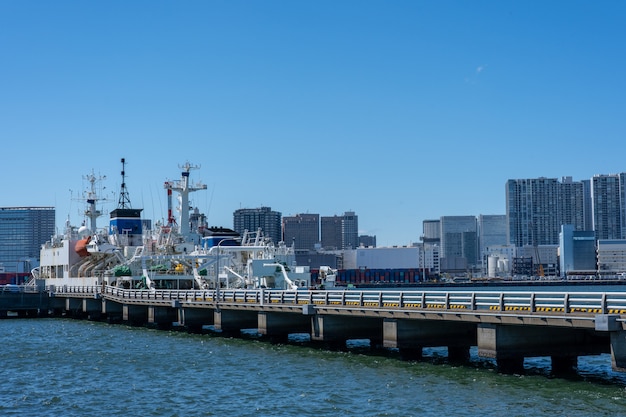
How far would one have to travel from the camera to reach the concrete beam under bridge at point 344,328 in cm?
4459

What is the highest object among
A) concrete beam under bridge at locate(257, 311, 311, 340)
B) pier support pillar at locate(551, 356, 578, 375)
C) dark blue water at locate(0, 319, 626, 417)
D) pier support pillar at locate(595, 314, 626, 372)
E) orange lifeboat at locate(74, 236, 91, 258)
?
orange lifeboat at locate(74, 236, 91, 258)

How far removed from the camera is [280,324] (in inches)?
1950

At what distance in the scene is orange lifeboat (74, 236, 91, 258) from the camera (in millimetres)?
87250

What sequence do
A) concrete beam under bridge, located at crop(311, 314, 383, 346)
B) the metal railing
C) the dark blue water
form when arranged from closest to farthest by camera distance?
1. the dark blue water
2. the metal railing
3. concrete beam under bridge, located at crop(311, 314, 383, 346)

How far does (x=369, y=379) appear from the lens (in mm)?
34500

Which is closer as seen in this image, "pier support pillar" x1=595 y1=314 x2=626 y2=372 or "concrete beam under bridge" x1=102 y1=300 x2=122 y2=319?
"pier support pillar" x1=595 y1=314 x2=626 y2=372

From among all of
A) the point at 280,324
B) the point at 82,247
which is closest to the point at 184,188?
the point at 82,247

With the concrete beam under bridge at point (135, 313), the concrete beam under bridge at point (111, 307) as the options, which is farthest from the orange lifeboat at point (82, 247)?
the concrete beam under bridge at point (135, 313)

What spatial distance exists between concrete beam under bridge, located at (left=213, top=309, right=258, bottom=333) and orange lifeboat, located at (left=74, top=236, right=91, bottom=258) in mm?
35642

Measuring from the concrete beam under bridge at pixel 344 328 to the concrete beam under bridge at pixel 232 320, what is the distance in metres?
11.2

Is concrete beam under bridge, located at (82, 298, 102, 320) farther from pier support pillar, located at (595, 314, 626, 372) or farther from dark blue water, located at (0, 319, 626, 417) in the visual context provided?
pier support pillar, located at (595, 314, 626, 372)

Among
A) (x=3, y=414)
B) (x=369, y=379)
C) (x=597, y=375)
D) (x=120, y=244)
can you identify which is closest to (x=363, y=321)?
(x=369, y=379)

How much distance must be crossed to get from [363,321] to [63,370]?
1536 centimetres

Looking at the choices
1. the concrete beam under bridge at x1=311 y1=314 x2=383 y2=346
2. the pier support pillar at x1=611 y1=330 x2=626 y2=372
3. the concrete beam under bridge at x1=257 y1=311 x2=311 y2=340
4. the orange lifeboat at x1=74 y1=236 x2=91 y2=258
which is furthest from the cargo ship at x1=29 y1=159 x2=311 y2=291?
the pier support pillar at x1=611 y1=330 x2=626 y2=372
